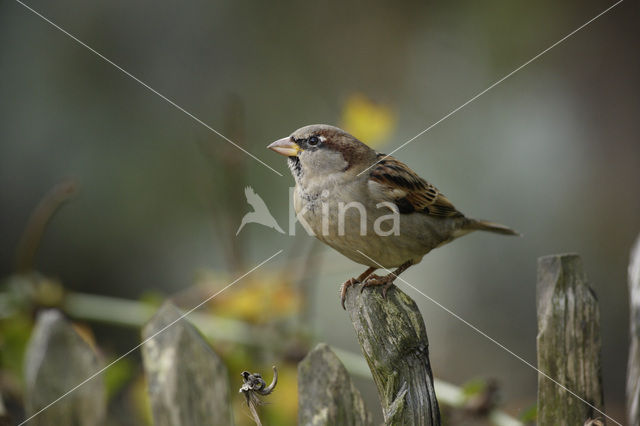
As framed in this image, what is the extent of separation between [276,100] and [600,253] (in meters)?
2.41

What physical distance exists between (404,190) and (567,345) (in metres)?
0.95

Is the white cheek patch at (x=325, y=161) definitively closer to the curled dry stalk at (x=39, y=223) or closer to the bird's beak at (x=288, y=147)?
the bird's beak at (x=288, y=147)

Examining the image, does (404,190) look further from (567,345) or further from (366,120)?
(567,345)

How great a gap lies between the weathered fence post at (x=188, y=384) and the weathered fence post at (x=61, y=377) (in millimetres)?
237

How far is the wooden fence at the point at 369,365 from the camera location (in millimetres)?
1560

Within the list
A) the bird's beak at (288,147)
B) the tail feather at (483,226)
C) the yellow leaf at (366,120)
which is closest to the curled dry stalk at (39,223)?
the bird's beak at (288,147)

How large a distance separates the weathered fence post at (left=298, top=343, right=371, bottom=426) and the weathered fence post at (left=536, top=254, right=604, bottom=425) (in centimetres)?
49

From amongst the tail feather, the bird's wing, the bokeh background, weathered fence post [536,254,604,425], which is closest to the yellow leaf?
the bird's wing

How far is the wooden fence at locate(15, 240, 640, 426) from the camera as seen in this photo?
1.56 meters

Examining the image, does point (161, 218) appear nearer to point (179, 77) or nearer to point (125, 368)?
point (179, 77)

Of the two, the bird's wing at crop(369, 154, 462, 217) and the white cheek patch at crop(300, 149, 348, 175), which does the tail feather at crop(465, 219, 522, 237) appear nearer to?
the bird's wing at crop(369, 154, 462, 217)

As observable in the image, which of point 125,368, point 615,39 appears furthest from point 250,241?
point 615,39

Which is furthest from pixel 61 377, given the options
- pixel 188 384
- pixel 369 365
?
pixel 369 365

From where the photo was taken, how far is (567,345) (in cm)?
162
